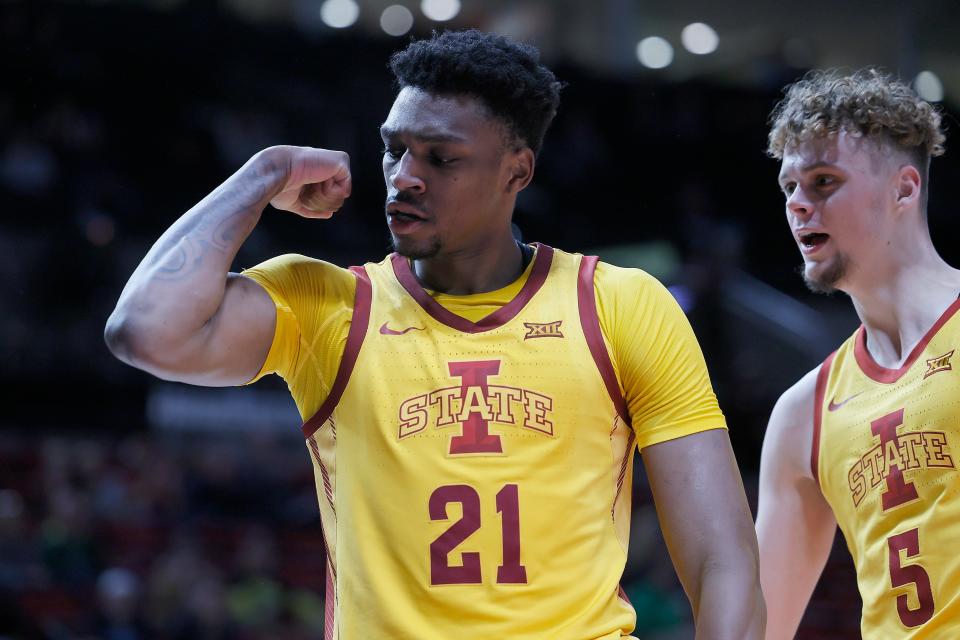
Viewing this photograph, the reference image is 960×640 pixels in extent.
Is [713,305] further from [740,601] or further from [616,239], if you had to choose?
[740,601]

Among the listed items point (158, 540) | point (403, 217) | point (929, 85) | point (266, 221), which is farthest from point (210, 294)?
point (929, 85)

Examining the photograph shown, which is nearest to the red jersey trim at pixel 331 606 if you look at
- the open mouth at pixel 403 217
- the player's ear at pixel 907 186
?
the open mouth at pixel 403 217

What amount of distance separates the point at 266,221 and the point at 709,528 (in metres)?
10.6

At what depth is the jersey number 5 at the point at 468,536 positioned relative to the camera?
2916 mm

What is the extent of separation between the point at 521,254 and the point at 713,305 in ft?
24.3

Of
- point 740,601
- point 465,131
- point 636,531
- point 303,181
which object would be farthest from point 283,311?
point 636,531

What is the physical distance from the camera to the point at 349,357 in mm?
3160

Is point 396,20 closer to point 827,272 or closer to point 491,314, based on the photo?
point 827,272

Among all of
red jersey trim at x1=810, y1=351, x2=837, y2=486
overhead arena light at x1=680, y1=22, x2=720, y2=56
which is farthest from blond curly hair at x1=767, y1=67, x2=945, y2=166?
overhead arena light at x1=680, y1=22, x2=720, y2=56

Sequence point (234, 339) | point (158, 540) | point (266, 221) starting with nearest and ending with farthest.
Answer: point (234, 339)
point (158, 540)
point (266, 221)

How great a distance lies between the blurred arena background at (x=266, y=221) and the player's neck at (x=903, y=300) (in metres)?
5.37

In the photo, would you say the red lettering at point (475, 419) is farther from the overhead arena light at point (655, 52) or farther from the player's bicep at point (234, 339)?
the overhead arena light at point (655, 52)

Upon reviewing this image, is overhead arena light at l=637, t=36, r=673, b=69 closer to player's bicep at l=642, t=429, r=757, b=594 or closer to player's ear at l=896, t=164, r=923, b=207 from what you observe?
player's ear at l=896, t=164, r=923, b=207

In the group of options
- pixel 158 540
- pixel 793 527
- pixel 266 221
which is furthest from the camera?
pixel 266 221
